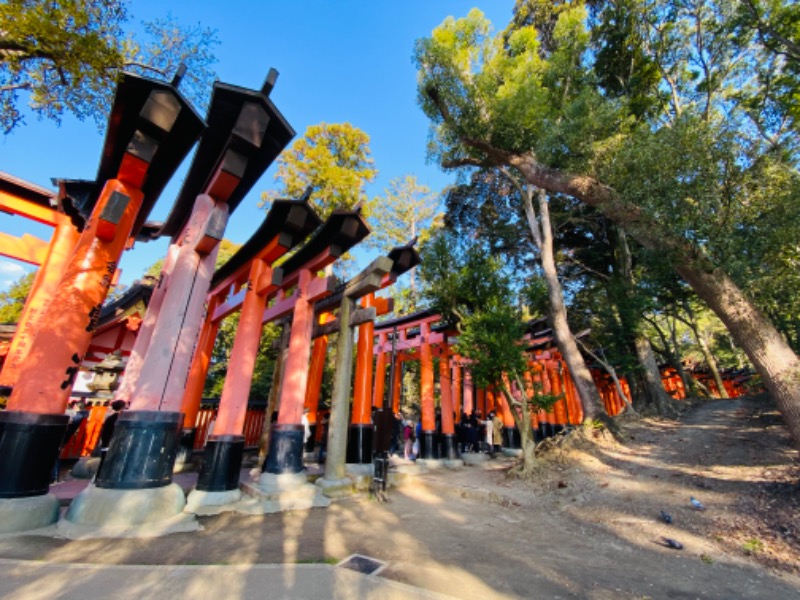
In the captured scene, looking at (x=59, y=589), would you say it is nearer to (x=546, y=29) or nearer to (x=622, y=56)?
(x=622, y=56)

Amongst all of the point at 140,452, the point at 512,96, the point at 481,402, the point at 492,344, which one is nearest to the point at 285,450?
the point at 140,452

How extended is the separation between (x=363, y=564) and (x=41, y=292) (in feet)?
26.3

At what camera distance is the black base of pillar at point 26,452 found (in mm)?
4000

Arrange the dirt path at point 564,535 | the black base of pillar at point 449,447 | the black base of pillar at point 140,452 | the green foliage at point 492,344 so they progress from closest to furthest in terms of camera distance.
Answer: the dirt path at point 564,535
the black base of pillar at point 140,452
the green foliage at point 492,344
the black base of pillar at point 449,447

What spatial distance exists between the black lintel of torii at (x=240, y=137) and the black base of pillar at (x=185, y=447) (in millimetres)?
6248

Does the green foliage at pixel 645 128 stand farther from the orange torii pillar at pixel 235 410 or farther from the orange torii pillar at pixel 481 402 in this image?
the orange torii pillar at pixel 235 410

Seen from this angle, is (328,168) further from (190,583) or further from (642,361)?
(642,361)

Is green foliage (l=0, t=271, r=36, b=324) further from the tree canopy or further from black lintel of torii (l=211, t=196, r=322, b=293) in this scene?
the tree canopy

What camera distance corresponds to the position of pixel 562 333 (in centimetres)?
1246

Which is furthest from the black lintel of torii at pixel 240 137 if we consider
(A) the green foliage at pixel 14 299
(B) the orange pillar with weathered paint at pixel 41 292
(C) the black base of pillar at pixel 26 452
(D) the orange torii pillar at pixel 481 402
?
(A) the green foliage at pixel 14 299

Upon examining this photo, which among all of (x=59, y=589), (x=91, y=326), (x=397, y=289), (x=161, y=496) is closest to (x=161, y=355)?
(x=91, y=326)

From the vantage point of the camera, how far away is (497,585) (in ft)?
10.4

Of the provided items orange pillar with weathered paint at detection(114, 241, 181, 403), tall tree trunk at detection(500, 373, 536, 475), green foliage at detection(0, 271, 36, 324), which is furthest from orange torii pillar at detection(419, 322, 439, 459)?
green foliage at detection(0, 271, 36, 324)

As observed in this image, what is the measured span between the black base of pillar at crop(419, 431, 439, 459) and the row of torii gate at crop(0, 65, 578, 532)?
3515 mm
